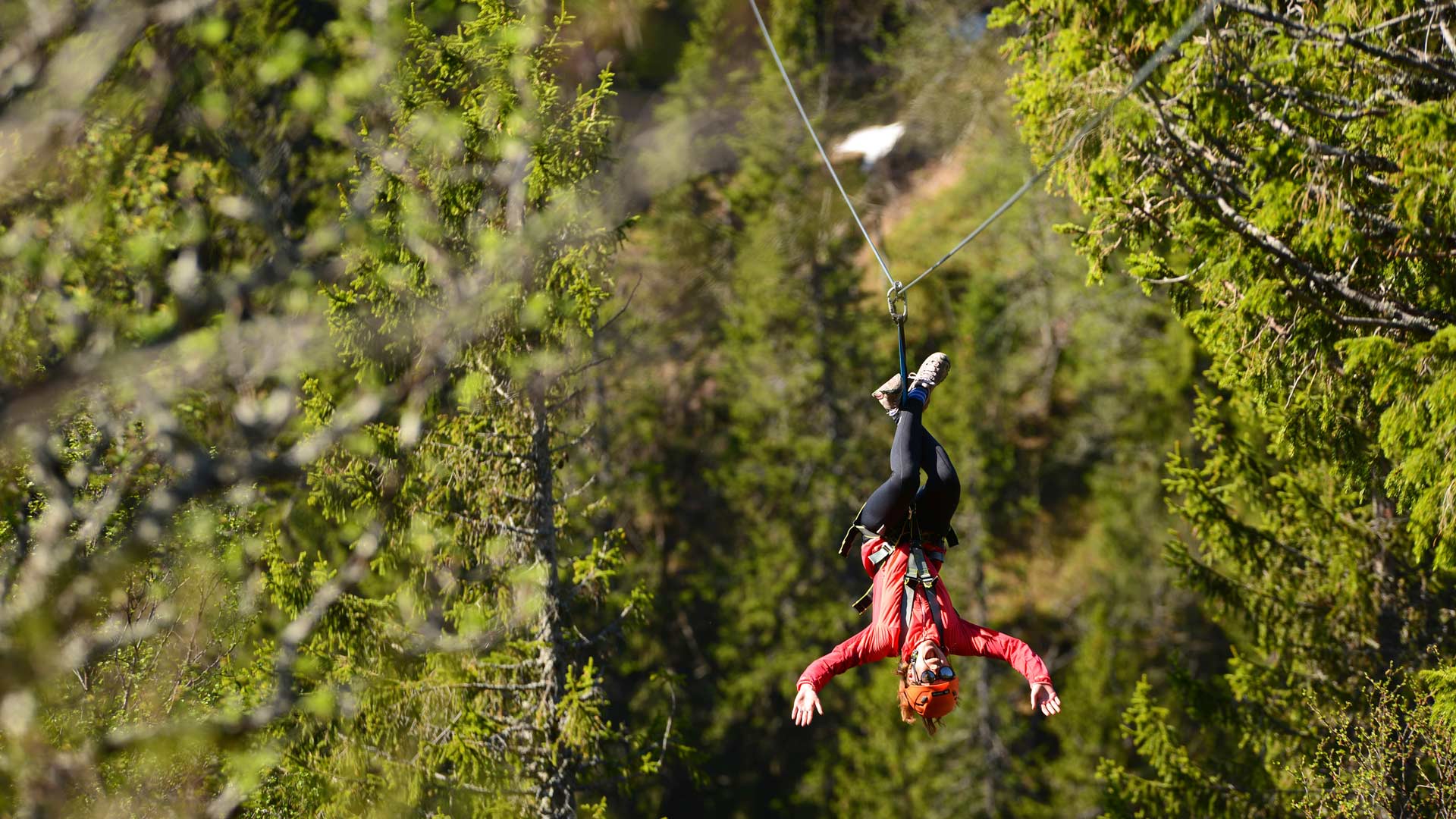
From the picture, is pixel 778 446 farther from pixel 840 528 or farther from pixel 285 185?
pixel 285 185

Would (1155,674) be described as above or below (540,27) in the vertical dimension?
below

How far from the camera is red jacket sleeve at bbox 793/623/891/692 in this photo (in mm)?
6215

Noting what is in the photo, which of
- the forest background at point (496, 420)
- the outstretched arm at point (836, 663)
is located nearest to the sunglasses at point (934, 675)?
the outstretched arm at point (836, 663)

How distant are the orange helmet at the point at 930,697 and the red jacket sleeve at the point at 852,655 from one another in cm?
29

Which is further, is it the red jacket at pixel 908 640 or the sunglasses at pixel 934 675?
the red jacket at pixel 908 640

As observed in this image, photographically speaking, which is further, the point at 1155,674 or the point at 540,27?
the point at 1155,674

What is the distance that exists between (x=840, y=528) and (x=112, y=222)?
566 inches

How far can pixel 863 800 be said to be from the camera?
2078cm

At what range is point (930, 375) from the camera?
250 inches

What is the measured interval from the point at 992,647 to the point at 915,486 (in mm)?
1040

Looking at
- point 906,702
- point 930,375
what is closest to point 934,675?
point 906,702

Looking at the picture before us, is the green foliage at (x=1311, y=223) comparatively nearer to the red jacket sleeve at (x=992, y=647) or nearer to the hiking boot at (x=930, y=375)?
the hiking boot at (x=930, y=375)

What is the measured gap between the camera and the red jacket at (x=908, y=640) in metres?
6.20

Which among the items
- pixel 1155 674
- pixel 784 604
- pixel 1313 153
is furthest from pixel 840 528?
pixel 1313 153
